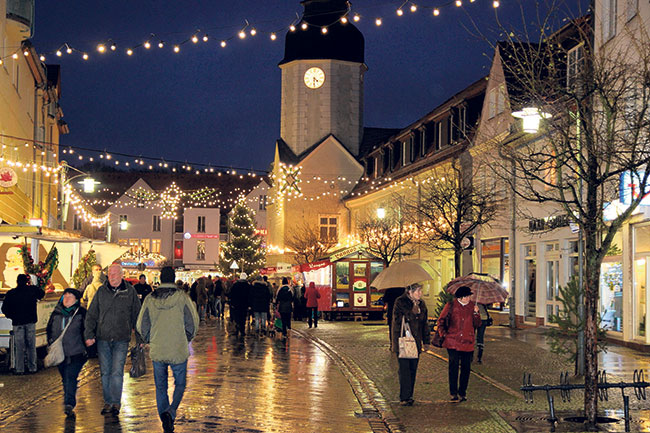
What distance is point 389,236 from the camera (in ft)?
129

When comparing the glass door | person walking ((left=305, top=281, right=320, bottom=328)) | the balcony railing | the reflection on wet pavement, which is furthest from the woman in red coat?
the balcony railing

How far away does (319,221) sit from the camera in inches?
2368

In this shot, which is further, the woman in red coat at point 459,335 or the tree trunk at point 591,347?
the woman in red coat at point 459,335

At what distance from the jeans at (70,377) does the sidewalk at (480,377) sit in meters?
3.85

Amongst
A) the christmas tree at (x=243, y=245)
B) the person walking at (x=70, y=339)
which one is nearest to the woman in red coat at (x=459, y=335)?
the person walking at (x=70, y=339)

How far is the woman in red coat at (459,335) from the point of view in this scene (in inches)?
489

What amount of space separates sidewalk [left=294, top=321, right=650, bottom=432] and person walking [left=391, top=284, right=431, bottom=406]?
0.25 meters

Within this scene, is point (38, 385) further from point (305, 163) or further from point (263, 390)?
point (305, 163)

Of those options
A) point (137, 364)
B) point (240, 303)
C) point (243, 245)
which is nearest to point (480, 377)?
point (137, 364)

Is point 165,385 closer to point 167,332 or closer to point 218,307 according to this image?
point 167,332

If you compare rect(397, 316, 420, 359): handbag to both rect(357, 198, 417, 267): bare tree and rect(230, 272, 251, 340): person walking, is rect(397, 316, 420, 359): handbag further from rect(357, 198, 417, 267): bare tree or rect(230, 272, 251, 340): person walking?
rect(357, 198, 417, 267): bare tree

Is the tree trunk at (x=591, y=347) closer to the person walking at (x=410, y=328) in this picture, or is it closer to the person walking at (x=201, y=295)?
the person walking at (x=410, y=328)

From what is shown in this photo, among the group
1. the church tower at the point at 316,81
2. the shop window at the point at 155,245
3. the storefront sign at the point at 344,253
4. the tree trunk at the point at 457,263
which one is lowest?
the tree trunk at the point at 457,263

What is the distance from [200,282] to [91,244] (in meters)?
13.7
